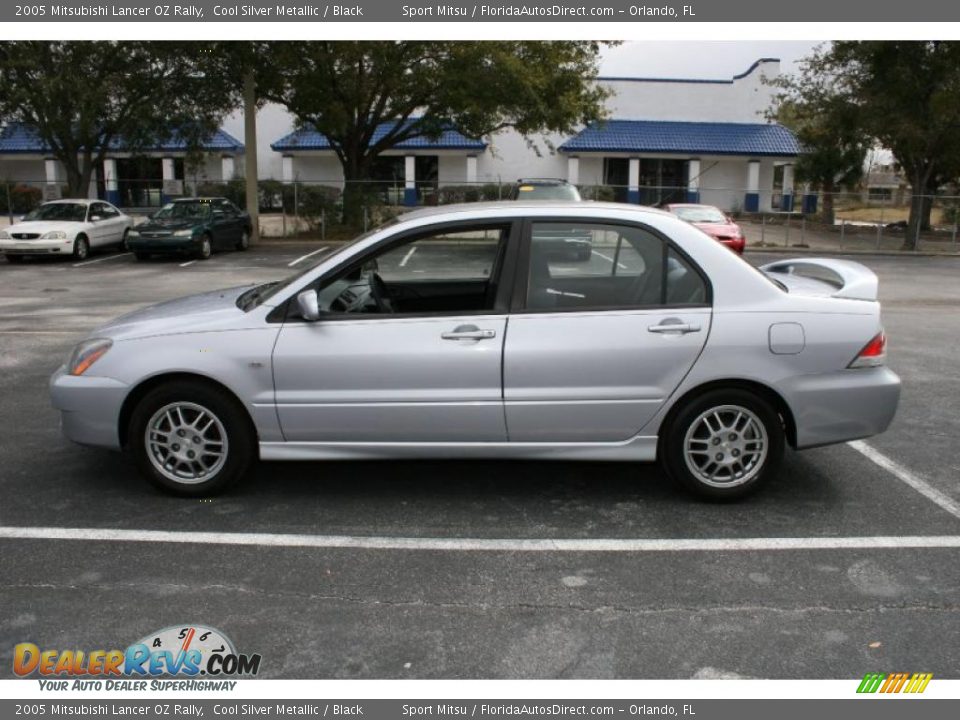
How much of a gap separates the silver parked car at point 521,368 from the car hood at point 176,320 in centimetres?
2

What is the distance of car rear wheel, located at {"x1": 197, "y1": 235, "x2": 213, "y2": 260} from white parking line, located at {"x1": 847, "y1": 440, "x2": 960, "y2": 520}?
1757cm

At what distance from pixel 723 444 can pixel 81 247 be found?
1900 centimetres

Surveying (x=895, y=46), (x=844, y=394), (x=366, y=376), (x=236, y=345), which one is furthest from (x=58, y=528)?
(x=895, y=46)

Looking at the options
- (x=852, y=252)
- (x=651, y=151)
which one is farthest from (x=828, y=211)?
(x=852, y=252)

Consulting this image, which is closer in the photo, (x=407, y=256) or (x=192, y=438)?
(x=192, y=438)

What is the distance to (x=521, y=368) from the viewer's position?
4.80 meters

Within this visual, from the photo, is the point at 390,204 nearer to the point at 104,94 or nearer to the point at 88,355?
the point at 104,94

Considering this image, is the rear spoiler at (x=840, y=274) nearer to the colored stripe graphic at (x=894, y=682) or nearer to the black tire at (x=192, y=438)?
the colored stripe graphic at (x=894, y=682)

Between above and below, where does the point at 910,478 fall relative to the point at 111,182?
below

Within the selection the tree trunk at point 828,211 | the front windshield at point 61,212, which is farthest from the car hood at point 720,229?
the tree trunk at point 828,211

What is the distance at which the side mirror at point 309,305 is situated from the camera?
4773mm

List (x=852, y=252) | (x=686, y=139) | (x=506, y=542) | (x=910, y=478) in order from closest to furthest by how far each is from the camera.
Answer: (x=506, y=542) → (x=910, y=478) → (x=852, y=252) → (x=686, y=139)

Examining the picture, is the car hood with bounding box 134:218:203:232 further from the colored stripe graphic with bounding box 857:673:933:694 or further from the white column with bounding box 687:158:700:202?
the white column with bounding box 687:158:700:202

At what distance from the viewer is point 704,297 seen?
491 centimetres
